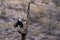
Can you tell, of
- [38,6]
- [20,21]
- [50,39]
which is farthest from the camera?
[38,6]

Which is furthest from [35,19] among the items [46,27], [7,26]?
[7,26]

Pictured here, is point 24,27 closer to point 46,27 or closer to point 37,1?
point 46,27

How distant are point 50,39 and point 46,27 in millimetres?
125

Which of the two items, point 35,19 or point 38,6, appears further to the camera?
point 38,6

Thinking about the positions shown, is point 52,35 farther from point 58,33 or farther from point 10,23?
point 10,23

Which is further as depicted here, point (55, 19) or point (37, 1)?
point (37, 1)

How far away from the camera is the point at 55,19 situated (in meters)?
1.46

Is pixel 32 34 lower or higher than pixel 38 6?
lower

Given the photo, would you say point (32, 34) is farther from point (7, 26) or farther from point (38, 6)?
point (38, 6)

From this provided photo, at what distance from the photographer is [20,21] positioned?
139 cm

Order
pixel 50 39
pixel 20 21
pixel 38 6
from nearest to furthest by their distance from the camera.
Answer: pixel 50 39, pixel 20 21, pixel 38 6

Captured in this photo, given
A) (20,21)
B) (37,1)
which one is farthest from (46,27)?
(37,1)

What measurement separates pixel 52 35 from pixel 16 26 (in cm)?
28

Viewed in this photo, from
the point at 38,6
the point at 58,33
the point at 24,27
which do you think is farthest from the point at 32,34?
the point at 38,6
